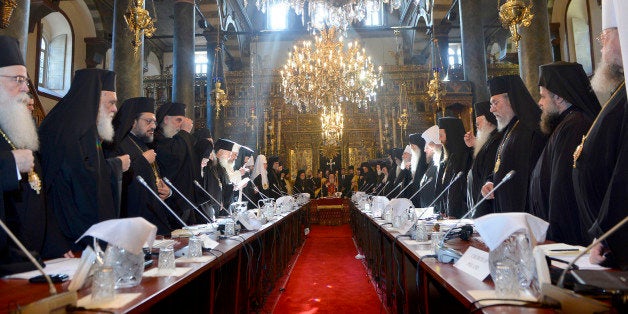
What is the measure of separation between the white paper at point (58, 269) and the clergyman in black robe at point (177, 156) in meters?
2.90

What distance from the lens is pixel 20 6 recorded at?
5.61 metres

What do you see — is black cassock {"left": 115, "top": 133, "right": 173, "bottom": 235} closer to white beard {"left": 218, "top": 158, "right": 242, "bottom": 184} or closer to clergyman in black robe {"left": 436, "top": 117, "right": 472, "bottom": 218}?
white beard {"left": 218, "top": 158, "right": 242, "bottom": 184}

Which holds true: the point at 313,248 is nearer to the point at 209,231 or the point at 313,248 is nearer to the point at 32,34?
the point at 209,231

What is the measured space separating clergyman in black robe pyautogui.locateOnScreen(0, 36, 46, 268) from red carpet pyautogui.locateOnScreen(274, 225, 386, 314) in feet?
8.58

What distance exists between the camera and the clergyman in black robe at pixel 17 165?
7.81ft

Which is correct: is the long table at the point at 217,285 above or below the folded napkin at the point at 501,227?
below

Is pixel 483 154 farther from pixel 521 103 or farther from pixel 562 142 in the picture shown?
pixel 562 142

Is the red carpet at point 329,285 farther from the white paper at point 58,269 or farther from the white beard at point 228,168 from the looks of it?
the white paper at point 58,269

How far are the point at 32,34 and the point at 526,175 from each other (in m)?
14.7

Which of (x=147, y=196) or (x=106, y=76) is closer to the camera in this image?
(x=106, y=76)

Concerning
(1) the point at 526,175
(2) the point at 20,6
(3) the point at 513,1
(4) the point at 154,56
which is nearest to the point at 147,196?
(2) the point at 20,6

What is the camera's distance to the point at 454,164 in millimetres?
5961

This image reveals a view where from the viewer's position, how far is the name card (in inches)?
72.8

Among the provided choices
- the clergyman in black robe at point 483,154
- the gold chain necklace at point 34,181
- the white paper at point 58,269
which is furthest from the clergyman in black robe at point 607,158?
the gold chain necklace at point 34,181
